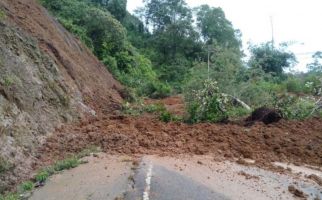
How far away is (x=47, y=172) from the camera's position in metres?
7.49

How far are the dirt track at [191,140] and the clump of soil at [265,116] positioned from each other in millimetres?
704

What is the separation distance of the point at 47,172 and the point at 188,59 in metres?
28.0

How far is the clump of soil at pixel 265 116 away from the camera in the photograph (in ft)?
41.9

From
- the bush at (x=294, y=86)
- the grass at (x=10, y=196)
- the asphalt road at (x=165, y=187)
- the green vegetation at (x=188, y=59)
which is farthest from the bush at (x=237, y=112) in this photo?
the bush at (x=294, y=86)

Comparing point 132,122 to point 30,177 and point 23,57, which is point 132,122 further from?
point 30,177

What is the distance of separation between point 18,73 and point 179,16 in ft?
94.0

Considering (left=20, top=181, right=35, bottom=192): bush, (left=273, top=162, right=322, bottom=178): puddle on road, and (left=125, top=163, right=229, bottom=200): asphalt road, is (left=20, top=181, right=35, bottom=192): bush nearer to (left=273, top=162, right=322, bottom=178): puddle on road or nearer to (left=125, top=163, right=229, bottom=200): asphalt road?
(left=125, top=163, right=229, bottom=200): asphalt road

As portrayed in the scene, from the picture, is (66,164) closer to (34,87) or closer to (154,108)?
(34,87)

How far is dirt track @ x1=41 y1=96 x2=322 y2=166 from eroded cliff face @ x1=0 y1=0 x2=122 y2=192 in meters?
0.45

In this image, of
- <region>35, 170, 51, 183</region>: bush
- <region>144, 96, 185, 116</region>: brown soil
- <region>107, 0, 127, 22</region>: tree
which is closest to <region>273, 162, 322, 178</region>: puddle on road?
<region>35, 170, 51, 183</region>: bush

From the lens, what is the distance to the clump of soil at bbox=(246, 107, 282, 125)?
12.8 m

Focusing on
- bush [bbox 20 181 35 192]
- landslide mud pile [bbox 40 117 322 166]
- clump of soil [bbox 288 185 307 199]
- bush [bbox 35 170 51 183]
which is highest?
landslide mud pile [bbox 40 117 322 166]

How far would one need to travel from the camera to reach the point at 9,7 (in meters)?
12.9

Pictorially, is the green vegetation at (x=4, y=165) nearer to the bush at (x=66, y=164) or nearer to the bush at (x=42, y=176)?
the bush at (x=42, y=176)
